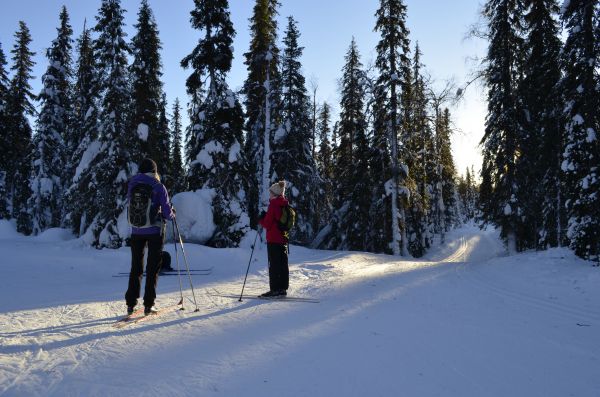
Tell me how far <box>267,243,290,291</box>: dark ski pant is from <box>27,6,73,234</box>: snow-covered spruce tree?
1040 inches

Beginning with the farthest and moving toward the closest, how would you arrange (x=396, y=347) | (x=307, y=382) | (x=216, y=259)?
(x=216, y=259) < (x=396, y=347) < (x=307, y=382)

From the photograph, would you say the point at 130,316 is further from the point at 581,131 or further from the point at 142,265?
the point at 581,131

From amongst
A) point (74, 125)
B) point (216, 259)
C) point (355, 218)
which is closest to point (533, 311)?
point (216, 259)

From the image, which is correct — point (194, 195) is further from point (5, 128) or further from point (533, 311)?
point (5, 128)

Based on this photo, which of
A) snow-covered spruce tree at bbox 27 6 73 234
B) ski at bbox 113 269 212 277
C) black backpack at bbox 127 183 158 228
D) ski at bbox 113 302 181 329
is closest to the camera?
ski at bbox 113 302 181 329

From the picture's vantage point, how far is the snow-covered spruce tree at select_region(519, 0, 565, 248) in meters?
16.8

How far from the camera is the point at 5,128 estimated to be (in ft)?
78.4

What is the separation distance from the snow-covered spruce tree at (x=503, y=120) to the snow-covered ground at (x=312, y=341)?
888 cm

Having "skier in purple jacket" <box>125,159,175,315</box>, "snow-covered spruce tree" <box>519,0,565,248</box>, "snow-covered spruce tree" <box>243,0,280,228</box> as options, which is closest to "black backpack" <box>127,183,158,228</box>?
"skier in purple jacket" <box>125,159,175,315</box>

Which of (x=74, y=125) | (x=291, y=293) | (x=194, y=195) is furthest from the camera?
(x=74, y=125)

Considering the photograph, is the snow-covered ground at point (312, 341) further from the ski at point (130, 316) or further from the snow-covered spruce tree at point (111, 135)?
the snow-covered spruce tree at point (111, 135)

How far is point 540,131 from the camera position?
1781cm

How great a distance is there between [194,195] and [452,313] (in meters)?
12.2

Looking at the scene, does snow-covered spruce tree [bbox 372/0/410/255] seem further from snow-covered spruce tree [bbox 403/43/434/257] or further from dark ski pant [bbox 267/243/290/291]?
dark ski pant [bbox 267/243/290/291]
